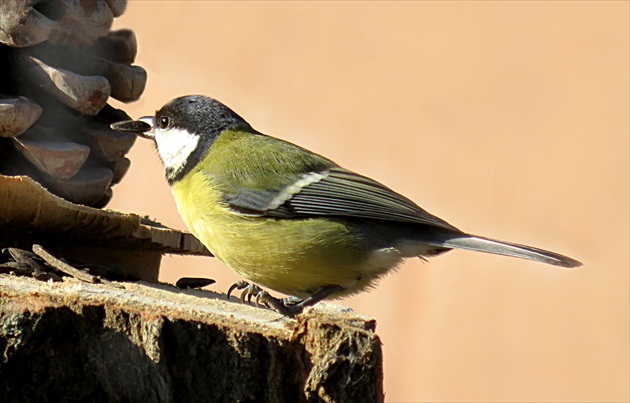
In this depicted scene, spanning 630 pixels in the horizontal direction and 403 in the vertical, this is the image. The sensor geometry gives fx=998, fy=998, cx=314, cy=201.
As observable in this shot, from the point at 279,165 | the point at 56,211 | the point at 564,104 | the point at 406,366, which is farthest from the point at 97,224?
the point at 564,104

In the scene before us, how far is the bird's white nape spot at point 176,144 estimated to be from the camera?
2227mm

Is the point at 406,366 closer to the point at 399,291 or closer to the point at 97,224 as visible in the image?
the point at 399,291

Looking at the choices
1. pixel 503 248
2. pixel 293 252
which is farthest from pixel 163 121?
pixel 503 248

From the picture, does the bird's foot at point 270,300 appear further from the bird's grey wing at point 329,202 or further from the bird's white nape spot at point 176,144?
the bird's white nape spot at point 176,144

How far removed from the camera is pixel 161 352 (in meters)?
1.40

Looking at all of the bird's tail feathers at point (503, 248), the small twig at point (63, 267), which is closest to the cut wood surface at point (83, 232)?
the small twig at point (63, 267)

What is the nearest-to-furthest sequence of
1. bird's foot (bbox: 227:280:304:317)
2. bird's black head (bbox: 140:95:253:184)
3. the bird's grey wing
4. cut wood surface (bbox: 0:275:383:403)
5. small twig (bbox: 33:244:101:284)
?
cut wood surface (bbox: 0:275:383:403) → small twig (bbox: 33:244:101:284) → bird's foot (bbox: 227:280:304:317) → the bird's grey wing → bird's black head (bbox: 140:95:253:184)

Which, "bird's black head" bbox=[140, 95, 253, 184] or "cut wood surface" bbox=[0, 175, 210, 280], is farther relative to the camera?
"bird's black head" bbox=[140, 95, 253, 184]

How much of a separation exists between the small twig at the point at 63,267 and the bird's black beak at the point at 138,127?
0.34m

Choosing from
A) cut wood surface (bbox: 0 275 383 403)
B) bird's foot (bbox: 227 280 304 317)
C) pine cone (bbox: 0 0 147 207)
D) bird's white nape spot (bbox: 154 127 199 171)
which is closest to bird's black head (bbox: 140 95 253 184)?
bird's white nape spot (bbox: 154 127 199 171)

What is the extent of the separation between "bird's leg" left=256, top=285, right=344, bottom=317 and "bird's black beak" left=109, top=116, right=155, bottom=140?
0.45 meters

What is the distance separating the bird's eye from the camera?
226cm

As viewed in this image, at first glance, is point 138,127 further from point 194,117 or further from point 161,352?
point 161,352

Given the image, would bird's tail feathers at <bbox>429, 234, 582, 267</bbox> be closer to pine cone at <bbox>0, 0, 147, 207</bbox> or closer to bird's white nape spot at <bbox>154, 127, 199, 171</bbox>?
bird's white nape spot at <bbox>154, 127, 199, 171</bbox>
